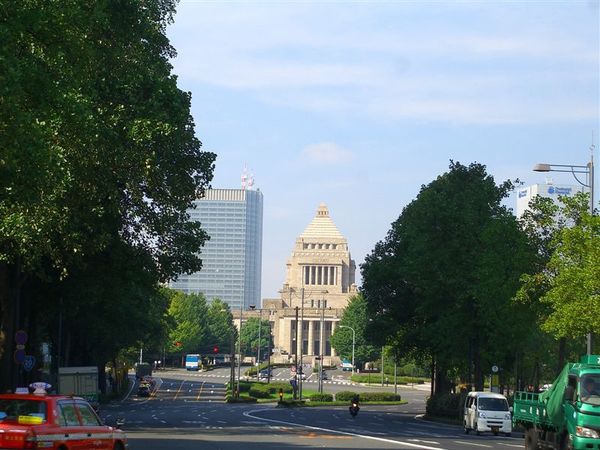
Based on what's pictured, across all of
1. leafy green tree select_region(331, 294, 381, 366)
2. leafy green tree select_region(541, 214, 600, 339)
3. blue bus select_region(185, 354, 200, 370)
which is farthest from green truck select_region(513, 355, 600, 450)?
blue bus select_region(185, 354, 200, 370)

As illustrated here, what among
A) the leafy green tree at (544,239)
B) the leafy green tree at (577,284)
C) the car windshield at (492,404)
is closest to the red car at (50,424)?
the leafy green tree at (577,284)

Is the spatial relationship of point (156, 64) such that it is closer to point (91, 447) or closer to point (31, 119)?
point (31, 119)

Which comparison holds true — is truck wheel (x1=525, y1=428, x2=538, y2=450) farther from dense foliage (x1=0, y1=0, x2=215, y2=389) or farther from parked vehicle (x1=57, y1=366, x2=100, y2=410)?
parked vehicle (x1=57, y1=366, x2=100, y2=410)

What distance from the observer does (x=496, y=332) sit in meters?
59.7

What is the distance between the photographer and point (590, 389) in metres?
25.5

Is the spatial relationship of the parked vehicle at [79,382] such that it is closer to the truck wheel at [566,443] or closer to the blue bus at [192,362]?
the truck wheel at [566,443]

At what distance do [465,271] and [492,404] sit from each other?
14120 millimetres

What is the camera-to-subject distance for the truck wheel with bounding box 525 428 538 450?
30.2 m

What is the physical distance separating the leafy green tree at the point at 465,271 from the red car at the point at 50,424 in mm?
33508

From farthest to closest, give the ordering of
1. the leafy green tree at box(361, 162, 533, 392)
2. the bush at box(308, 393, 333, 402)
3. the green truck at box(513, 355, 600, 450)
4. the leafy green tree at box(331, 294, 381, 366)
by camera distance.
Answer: the leafy green tree at box(331, 294, 381, 366) < the bush at box(308, 393, 333, 402) < the leafy green tree at box(361, 162, 533, 392) < the green truck at box(513, 355, 600, 450)

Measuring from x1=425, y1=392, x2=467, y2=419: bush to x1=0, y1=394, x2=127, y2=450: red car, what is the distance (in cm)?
4712

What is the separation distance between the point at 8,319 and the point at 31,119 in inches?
642

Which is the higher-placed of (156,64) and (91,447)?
(156,64)

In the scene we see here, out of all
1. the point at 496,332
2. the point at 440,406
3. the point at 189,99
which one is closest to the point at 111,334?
the point at 440,406
